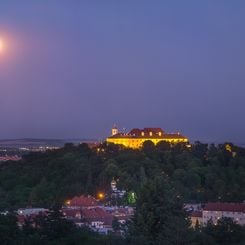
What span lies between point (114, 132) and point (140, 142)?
33.0ft

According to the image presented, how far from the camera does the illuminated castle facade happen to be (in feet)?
216

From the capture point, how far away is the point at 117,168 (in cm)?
4812

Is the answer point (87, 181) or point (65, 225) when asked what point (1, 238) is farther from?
point (87, 181)

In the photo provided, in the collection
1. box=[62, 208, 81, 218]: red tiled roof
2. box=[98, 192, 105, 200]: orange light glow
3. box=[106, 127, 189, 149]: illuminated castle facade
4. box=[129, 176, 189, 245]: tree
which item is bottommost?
box=[98, 192, 105, 200]: orange light glow

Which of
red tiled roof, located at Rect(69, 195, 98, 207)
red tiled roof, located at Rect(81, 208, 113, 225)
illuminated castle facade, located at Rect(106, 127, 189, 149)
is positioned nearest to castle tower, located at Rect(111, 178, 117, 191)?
red tiled roof, located at Rect(69, 195, 98, 207)

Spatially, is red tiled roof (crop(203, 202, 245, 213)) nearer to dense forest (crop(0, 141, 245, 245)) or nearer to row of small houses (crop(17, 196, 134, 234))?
dense forest (crop(0, 141, 245, 245))

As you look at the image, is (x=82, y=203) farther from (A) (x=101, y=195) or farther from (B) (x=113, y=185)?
(B) (x=113, y=185)

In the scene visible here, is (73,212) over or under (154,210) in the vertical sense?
under

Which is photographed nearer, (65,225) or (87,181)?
(65,225)

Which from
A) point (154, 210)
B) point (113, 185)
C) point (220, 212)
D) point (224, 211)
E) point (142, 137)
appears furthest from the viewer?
point (142, 137)

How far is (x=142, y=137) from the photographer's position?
66.8 meters

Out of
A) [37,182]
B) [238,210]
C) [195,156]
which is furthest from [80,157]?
[238,210]

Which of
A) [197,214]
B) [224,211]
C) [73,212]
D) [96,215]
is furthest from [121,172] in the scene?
[96,215]

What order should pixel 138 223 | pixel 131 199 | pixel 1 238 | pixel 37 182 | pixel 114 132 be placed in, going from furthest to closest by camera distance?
pixel 114 132, pixel 37 182, pixel 131 199, pixel 138 223, pixel 1 238
